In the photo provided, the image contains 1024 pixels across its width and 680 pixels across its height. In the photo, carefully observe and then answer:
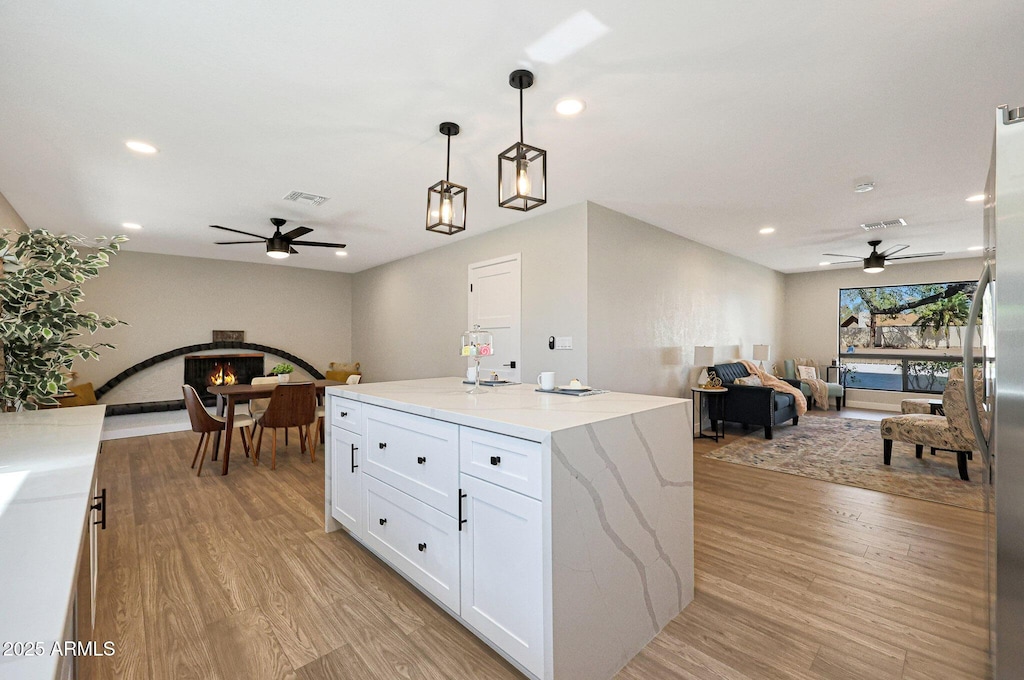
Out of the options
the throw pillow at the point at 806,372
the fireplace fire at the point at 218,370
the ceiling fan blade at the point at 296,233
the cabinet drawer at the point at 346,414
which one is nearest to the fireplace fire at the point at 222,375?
the fireplace fire at the point at 218,370

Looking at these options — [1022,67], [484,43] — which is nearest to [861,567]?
[1022,67]

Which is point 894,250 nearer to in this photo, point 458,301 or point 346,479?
point 458,301

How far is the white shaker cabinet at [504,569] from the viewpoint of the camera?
1546 mm

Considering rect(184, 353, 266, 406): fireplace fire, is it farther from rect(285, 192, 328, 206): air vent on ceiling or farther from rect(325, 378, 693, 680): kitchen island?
rect(325, 378, 693, 680): kitchen island

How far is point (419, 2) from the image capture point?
1.76 metres

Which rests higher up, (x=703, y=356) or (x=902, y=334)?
(x=902, y=334)

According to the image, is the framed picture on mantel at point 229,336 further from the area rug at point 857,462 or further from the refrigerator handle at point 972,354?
the refrigerator handle at point 972,354

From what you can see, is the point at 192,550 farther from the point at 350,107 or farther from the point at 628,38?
the point at 628,38

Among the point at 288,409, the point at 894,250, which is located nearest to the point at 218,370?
the point at 288,409

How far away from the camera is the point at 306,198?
413 cm

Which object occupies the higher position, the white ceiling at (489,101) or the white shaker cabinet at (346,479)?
the white ceiling at (489,101)

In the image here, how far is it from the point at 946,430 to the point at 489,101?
476 cm

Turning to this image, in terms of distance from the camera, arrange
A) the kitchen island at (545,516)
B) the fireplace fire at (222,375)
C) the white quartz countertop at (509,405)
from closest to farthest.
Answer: the kitchen island at (545,516) < the white quartz countertop at (509,405) < the fireplace fire at (222,375)

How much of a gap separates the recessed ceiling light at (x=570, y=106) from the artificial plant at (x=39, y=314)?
93.6 inches
